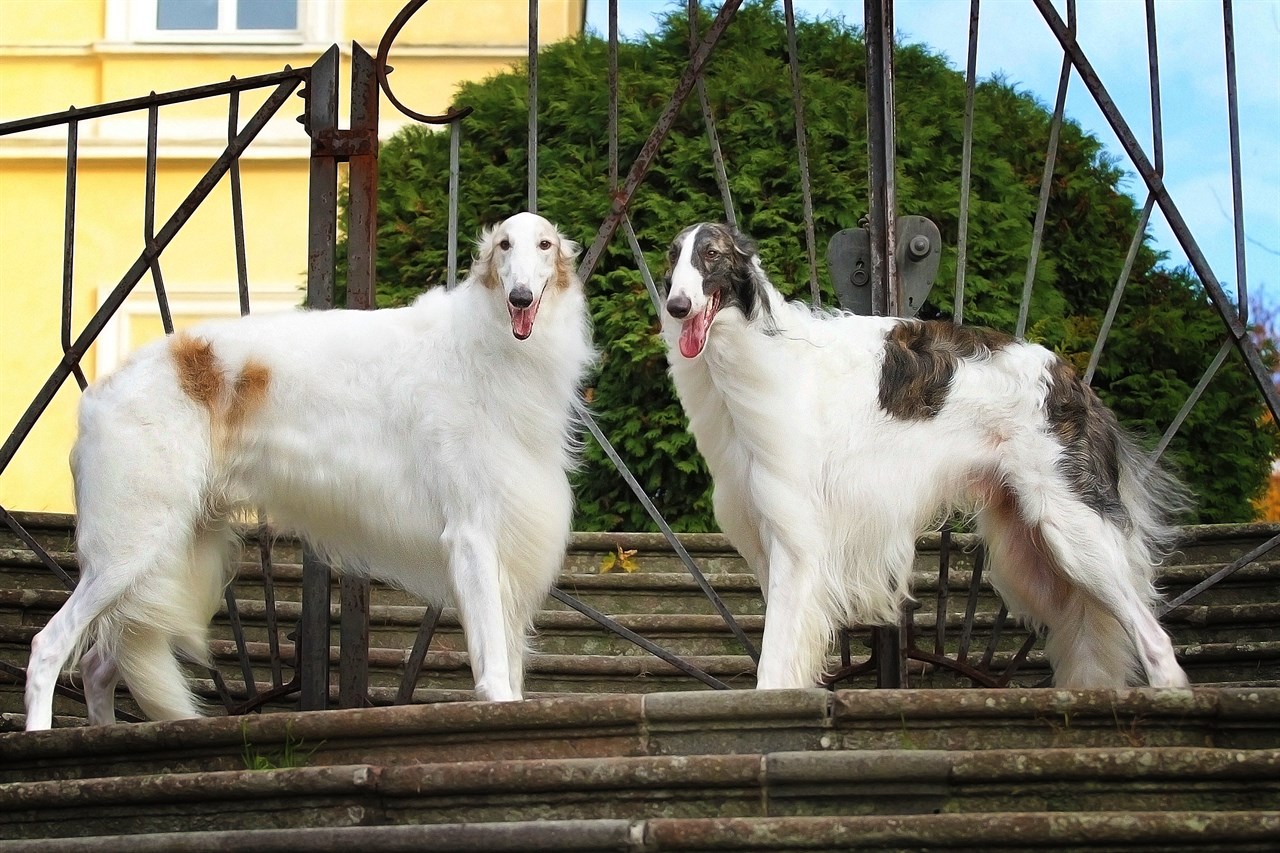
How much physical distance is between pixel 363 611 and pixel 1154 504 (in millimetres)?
2397

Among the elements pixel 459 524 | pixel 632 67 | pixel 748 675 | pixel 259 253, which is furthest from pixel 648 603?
pixel 259 253

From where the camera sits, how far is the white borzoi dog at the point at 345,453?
4.71 meters

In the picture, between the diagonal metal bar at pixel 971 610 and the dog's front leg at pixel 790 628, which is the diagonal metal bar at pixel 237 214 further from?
the diagonal metal bar at pixel 971 610

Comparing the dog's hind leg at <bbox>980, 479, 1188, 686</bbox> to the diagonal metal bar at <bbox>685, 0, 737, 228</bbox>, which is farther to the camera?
the diagonal metal bar at <bbox>685, 0, 737, 228</bbox>

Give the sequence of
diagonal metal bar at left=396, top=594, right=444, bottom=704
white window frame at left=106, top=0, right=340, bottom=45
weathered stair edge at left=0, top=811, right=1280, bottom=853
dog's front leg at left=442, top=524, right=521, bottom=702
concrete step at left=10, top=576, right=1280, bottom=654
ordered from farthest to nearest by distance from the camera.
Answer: white window frame at left=106, top=0, right=340, bottom=45, concrete step at left=10, top=576, right=1280, bottom=654, diagonal metal bar at left=396, top=594, right=444, bottom=704, dog's front leg at left=442, top=524, right=521, bottom=702, weathered stair edge at left=0, top=811, right=1280, bottom=853

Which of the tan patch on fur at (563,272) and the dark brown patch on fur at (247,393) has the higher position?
the tan patch on fur at (563,272)

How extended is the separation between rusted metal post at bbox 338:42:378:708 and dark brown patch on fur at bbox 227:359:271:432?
0.60m

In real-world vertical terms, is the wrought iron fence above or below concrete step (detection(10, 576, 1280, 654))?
above

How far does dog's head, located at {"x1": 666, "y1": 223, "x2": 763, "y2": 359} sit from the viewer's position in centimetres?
464

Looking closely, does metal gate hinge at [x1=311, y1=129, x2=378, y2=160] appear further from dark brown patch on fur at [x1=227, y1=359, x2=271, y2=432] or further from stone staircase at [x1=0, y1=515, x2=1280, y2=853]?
stone staircase at [x1=0, y1=515, x2=1280, y2=853]

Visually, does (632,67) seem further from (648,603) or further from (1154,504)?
(1154,504)

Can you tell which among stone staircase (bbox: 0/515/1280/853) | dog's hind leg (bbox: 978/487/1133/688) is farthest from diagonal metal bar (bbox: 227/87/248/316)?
dog's hind leg (bbox: 978/487/1133/688)

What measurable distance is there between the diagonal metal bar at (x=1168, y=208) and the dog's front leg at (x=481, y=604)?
2337mm

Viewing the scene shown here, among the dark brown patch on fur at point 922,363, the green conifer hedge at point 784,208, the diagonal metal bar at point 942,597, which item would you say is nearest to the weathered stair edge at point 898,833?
the dark brown patch on fur at point 922,363
